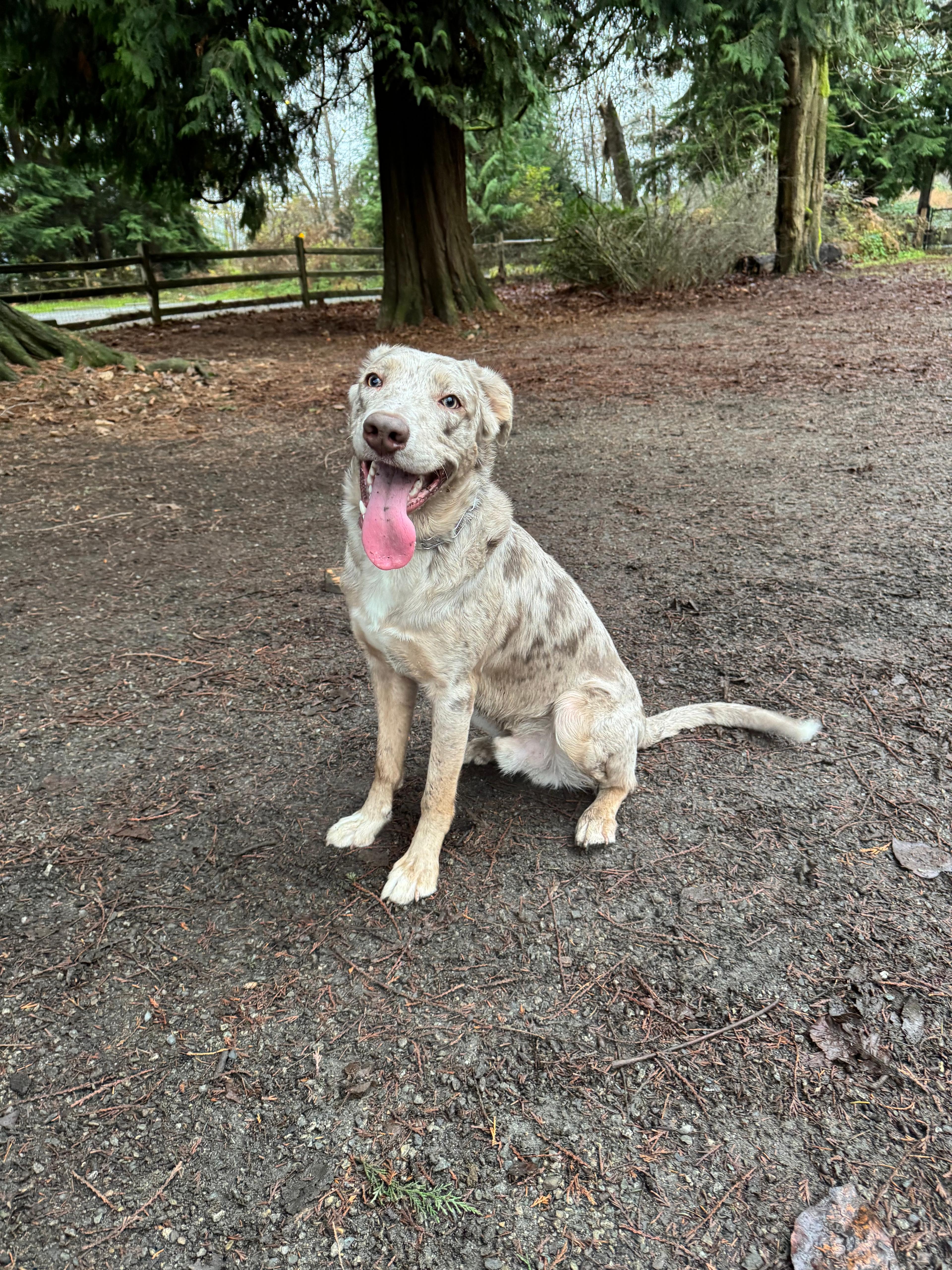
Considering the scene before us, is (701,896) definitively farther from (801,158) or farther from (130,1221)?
(801,158)

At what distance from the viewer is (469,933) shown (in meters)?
2.65

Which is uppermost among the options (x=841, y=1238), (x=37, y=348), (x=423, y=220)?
(x=423, y=220)

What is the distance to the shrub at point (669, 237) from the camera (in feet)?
57.1

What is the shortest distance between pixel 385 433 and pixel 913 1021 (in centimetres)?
228

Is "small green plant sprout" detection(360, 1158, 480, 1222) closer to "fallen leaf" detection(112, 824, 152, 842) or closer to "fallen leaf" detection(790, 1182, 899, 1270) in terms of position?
"fallen leaf" detection(790, 1182, 899, 1270)

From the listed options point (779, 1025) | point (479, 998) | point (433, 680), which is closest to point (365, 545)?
point (433, 680)

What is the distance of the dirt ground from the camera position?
1874 millimetres

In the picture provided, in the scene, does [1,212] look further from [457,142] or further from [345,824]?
[345,824]

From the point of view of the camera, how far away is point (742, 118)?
20562 millimetres

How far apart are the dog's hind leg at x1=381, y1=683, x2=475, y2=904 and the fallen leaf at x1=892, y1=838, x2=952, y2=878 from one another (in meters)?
1.62

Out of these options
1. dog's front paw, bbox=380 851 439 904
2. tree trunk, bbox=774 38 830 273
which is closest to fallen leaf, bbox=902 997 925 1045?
dog's front paw, bbox=380 851 439 904

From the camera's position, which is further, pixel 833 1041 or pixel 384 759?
pixel 384 759

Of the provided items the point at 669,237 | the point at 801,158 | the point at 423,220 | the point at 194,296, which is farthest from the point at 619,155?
the point at 423,220

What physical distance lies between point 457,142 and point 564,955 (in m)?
15.8
